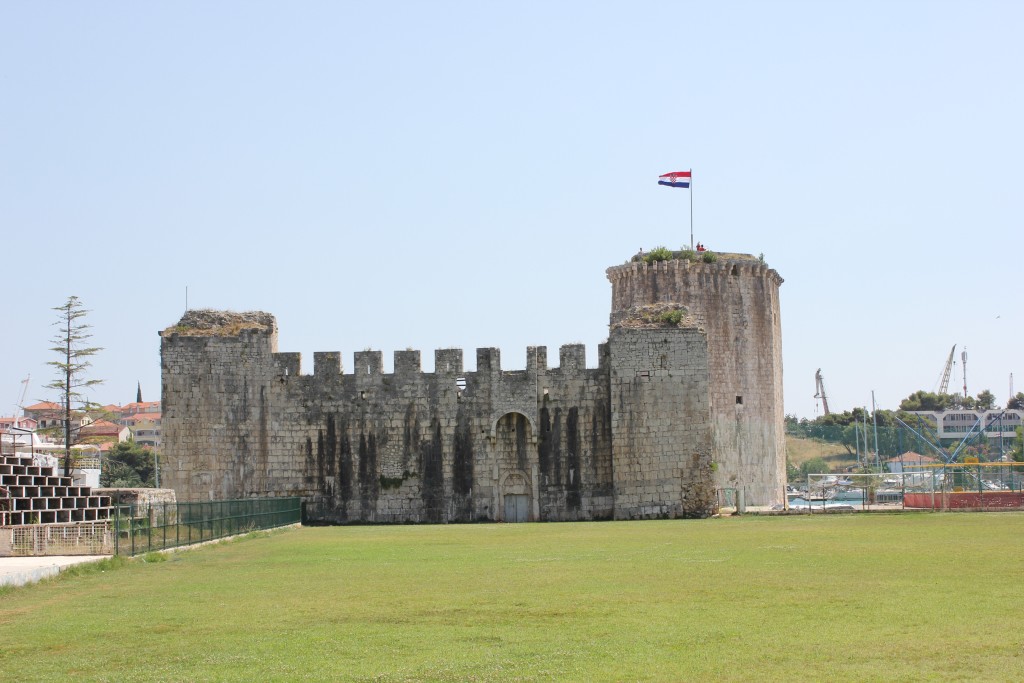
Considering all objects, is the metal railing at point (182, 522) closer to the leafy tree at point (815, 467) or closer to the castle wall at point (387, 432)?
the castle wall at point (387, 432)

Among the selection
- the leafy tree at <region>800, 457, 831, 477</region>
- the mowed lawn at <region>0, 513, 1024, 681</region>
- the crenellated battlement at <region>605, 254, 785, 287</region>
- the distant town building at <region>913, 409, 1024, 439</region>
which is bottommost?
the mowed lawn at <region>0, 513, 1024, 681</region>

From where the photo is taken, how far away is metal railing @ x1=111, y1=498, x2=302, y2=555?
25641mm

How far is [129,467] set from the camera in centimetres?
9425

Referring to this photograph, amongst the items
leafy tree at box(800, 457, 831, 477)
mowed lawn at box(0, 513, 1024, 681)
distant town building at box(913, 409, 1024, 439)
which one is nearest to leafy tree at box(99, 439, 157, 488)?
mowed lawn at box(0, 513, 1024, 681)

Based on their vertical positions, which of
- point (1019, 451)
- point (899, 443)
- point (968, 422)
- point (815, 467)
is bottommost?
point (815, 467)

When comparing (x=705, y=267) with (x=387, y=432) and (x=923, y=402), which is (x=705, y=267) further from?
(x=923, y=402)

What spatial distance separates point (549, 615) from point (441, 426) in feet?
90.6

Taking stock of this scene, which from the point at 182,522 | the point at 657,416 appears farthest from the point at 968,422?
the point at 182,522

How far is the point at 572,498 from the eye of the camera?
42312 mm

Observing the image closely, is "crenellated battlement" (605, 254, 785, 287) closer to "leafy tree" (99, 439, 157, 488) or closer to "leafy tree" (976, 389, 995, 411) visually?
"leafy tree" (99, 439, 157, 488)

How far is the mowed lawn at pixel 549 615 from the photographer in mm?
11758

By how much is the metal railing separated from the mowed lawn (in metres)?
0.84

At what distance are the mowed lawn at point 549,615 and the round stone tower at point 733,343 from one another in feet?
87.2

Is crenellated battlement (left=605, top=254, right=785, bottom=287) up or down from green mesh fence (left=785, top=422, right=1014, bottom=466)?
up
